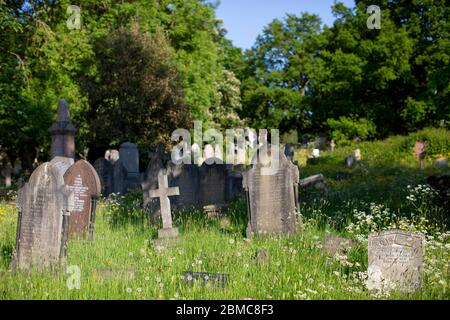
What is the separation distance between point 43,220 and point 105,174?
39.0 feet

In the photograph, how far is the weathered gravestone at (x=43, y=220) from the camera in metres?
7.68

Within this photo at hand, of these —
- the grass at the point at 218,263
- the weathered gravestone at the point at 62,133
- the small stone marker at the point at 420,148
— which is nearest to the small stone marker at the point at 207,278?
the grass at the point at 218,263

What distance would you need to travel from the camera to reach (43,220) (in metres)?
7.78

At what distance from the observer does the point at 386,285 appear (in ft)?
21.8

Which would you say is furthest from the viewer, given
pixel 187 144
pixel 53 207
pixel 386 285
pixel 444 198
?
pixel 187 144

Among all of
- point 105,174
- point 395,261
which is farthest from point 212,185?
point 395,261

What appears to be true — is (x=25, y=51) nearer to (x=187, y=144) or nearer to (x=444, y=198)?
(x=187, y=144)

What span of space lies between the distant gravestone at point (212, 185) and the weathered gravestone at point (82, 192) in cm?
424

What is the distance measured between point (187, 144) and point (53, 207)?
68.3ft

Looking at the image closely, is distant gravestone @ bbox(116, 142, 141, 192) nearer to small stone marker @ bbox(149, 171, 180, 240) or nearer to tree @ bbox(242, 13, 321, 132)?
small stone marker @ bbox(149, 171, 180, 240)

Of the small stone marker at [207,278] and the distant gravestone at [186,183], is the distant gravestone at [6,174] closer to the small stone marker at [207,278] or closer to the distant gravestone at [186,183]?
the distant gravestone at [186,183]

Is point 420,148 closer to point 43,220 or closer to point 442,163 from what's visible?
point 442,163

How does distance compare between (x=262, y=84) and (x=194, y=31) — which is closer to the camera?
(x=194, y=31)
